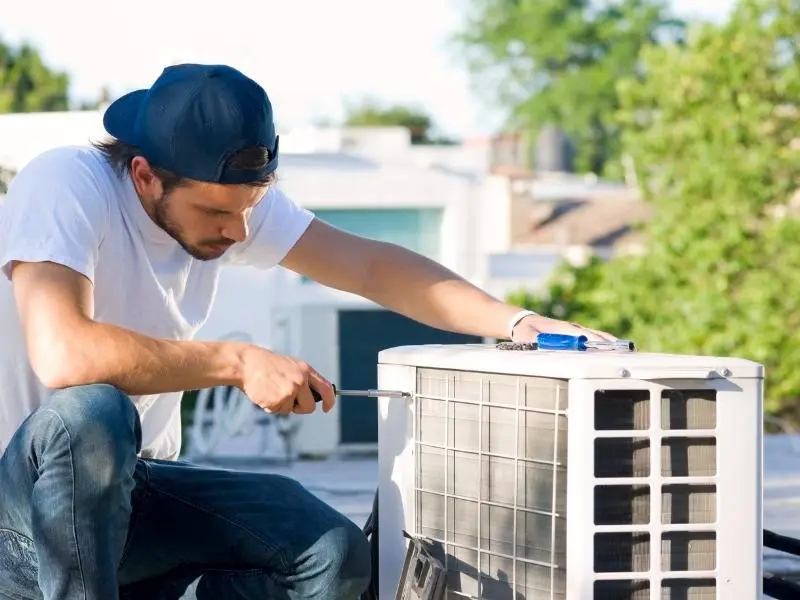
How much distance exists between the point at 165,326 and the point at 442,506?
0.56m

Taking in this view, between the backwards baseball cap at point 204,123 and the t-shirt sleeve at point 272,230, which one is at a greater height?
the backwards baseball cap at point 204,123

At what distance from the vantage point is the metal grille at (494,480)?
2.00m

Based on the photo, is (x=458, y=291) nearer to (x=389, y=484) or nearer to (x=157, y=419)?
(x=389, y=484)

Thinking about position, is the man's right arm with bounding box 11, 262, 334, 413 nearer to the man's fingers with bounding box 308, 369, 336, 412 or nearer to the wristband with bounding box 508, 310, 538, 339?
the man's fingers with bounding box 308, 369, 336, 412

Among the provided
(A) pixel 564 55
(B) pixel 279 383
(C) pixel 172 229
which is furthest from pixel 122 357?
(A) pixel 564 55

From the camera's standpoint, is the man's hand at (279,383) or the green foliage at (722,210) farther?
the green foliage at (722,210)

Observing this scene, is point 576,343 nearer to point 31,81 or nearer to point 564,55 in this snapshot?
point 31,81

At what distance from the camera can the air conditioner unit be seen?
6.34 ft

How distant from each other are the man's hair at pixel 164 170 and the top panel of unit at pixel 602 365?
428 millimetres

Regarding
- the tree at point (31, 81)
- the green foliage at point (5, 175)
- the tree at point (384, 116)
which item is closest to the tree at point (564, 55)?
the tree at point (384, 116)

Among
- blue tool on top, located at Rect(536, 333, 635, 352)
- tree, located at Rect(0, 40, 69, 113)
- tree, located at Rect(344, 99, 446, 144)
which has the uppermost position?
tree, located at Rect(344, 99, 446, 144)

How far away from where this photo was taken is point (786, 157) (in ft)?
44.8

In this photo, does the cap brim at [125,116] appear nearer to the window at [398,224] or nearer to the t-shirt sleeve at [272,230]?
the t-shirt sleeve at [272,230]

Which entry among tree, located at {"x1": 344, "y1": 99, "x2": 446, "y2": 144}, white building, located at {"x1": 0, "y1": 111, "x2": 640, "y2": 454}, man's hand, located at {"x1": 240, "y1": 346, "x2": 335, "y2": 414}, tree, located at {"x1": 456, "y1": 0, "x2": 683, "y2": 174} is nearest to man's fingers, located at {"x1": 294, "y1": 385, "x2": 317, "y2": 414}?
man's hand, located at {"x1": 240, "y1": 346, "x2": 335, "y2": 414}
